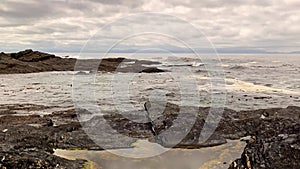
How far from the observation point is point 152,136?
62.0 feet

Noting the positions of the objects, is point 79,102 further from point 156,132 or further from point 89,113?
point 156,132

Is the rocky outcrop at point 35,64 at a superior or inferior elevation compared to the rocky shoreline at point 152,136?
superior

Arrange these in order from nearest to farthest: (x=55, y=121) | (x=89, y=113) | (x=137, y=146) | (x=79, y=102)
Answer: (x=137, y=146) → (x=55, y=121) → (x=89, y=113) → (x=79, y=102)

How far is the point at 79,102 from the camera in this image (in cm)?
3444

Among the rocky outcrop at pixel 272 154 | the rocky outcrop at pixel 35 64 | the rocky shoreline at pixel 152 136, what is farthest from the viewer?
the rocky outcrop at pixel 35 64

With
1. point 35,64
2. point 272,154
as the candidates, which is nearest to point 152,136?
point 272,154

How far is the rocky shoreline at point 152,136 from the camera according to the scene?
11.5 m

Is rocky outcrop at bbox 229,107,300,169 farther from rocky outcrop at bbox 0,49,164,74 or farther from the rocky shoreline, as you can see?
rocky outcrop at bbox 0,49,164,74

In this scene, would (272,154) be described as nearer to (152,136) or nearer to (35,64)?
(152,136)

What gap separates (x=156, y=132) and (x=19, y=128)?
315 inches

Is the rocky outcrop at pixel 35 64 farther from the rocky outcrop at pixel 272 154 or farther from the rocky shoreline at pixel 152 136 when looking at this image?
the rocky outcrop at pixel 272 154

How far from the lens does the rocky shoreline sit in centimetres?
1145

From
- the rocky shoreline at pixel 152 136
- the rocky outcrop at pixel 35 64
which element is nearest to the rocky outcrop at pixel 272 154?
the rocky shoreline at pixel 152 136

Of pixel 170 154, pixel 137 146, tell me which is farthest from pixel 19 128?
pixel 170 154
